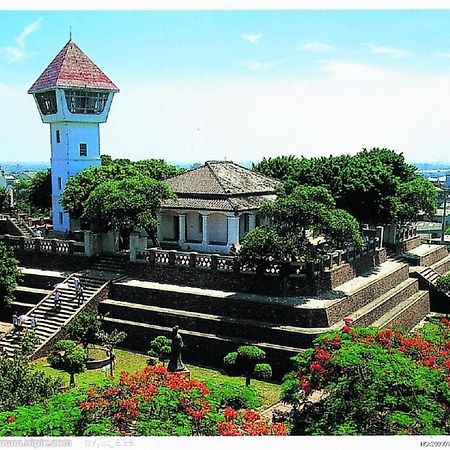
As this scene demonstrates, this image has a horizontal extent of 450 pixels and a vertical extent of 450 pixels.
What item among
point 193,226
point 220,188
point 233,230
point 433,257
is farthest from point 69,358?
point 433,257

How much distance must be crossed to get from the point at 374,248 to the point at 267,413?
12.0 meters

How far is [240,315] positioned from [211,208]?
6.43 m

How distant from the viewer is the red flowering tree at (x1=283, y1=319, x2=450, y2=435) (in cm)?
1036

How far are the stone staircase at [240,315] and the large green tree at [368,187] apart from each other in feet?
13.1

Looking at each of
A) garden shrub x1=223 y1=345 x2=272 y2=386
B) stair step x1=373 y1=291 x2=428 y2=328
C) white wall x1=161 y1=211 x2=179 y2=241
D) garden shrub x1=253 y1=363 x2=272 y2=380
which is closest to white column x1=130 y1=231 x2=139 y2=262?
white wall x1=161 y1=211 x2=179 y2=241

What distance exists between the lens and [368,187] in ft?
82.4

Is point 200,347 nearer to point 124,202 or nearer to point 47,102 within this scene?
point 124,202

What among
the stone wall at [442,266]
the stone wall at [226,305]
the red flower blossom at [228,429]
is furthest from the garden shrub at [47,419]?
the stone wall at [442,266]

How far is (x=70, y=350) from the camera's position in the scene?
1733 centimetres

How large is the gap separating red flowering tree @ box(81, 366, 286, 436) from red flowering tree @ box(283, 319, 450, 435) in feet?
4.85

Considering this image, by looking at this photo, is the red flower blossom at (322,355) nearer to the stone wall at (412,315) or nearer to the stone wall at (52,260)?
the stone wall at (412,315)

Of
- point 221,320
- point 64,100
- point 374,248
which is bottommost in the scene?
point 221,320
